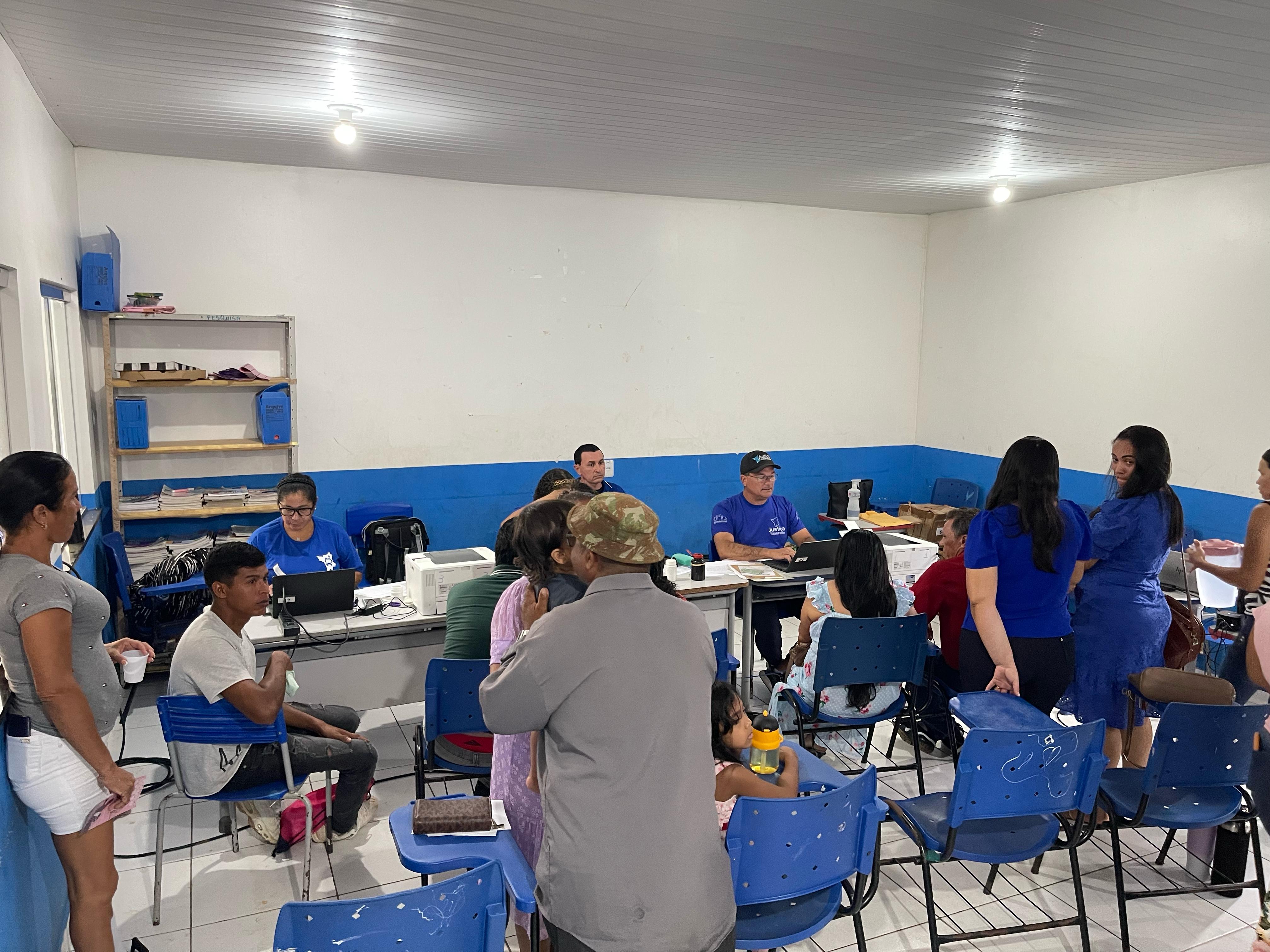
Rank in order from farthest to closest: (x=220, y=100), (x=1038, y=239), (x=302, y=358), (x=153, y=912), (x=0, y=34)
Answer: (x=1038, y=239) → (x=302, y=358) → (x=220, y=100) → (x=0, y=34) → (x=153, y=912)

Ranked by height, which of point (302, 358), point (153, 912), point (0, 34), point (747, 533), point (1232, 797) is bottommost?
point (153, 912)

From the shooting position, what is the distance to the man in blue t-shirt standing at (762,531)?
521 centimetres

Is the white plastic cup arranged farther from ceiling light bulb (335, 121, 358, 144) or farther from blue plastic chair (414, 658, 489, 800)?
ceiling light bulb (335, 121, 358, 144)

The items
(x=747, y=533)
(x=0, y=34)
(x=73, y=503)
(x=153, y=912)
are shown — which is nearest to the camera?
(x=73, y=503)

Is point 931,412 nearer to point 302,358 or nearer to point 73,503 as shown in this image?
point 302,358

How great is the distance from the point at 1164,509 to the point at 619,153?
11.9ft

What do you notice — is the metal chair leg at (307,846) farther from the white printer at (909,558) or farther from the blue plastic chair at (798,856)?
the white printer at (909,558)

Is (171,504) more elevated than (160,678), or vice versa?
(171,504)

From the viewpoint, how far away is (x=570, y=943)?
1812mm

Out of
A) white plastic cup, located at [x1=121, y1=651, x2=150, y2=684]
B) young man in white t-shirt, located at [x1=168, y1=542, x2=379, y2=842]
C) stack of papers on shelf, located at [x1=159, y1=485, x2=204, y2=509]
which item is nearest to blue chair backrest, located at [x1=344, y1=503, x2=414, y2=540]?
stack of papers on shelf, located at [x1=159, y1=485, x2=204, y2=509]

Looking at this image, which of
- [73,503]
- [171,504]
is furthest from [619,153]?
[73,503]

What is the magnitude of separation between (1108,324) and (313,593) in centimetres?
580

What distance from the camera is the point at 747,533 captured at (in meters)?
5.53

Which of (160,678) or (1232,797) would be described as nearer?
(1232,797)
